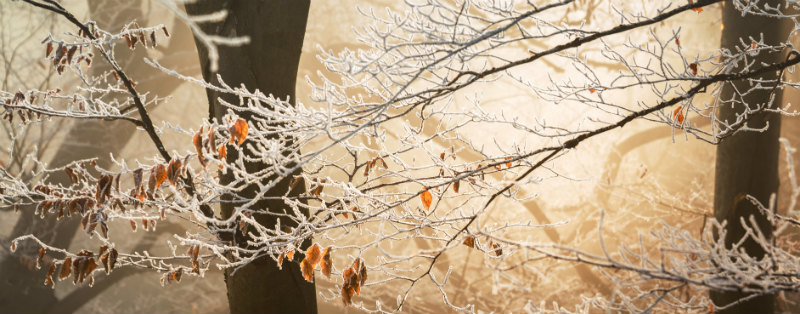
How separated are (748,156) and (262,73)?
11.9ft

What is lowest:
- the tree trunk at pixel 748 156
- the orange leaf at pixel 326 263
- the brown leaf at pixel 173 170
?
the orange leaf at pixel 326 263

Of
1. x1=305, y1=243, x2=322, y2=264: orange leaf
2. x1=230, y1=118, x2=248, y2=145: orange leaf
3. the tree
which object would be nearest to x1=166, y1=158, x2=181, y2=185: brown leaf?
the tree

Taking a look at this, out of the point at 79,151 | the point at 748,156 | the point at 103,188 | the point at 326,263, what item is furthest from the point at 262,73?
the point at 79,151

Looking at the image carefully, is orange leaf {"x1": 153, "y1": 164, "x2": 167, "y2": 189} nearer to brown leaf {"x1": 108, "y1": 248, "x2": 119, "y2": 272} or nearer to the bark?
brown leaf {"x1": 108, "y1": 248, "x2": 119, "y2": 272}

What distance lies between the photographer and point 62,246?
26.8ft

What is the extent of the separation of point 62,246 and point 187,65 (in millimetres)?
3491

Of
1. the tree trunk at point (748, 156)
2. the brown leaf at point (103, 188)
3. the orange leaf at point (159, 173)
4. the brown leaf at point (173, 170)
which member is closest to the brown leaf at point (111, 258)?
the brown leaf at point (103, 188)

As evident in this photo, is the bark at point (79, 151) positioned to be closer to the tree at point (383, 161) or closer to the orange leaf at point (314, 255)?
the tree at point (383, 161)

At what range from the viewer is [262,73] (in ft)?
8.77

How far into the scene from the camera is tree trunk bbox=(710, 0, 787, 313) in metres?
3.81

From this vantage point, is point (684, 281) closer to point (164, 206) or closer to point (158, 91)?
point (164, 206)

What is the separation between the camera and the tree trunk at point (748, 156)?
12.5 ft

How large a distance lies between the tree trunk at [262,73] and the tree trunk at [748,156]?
3.27 meters

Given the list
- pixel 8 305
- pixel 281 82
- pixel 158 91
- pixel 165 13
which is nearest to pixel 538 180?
pixel 281 82
